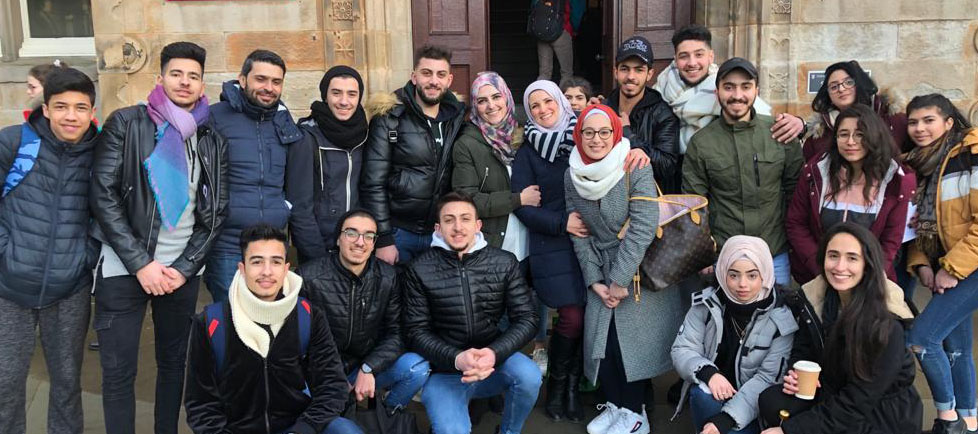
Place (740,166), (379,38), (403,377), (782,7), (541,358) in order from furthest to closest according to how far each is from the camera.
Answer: (379,38)
(782,7)
(541,358)
(740,166)
(403,377)

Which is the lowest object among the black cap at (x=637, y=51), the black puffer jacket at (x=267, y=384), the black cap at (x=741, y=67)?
the black puffer jacket at (x=267, y=384)

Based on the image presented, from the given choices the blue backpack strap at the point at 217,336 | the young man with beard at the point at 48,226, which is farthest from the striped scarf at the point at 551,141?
the young man with beard at the point at 48,226

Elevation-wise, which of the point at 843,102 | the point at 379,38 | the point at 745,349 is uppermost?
the point at 379,38

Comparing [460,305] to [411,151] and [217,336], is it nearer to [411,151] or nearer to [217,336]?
[411,151]

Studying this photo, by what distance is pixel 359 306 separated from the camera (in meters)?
3.67

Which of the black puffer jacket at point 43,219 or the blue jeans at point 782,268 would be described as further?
the blue jeans at point 782,268

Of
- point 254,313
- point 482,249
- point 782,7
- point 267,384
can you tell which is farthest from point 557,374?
point 782,7

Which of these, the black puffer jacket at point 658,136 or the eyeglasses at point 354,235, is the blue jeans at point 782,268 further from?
the eyeglasses at point 354,235

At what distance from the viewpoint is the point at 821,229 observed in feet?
12.5

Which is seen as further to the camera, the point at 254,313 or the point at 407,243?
the point at 407,243

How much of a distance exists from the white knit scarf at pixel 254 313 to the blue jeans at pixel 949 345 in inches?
117

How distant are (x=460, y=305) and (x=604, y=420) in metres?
0.97

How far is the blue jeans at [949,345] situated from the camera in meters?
3.75

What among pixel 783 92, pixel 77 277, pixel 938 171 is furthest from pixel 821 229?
pixel 77 277
